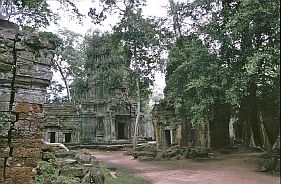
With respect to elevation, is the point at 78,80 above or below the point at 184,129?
above

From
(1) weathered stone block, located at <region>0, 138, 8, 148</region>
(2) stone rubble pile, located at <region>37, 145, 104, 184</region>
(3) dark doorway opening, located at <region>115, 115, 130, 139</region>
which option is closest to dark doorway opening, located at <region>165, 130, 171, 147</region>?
(3) dark doorway opening, located at <region>115, 115, 130, 139</region>

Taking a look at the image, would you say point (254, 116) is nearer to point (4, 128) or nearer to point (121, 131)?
point (4, 128)

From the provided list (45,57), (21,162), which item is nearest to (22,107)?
(21,162)

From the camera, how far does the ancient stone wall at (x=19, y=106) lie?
4.11 m

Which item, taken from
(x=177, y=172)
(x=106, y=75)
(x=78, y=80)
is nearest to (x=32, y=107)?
(x=177, y=172)

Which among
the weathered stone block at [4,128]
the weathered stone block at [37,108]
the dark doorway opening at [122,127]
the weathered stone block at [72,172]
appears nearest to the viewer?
the weathered stone block at [4,128]

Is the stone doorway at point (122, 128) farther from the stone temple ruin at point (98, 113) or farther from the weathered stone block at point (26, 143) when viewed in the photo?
the weathered stone block at point (26, 143)

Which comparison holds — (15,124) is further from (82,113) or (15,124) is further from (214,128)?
(82,113)

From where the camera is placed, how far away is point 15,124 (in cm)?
419

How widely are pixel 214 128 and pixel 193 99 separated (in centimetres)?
719

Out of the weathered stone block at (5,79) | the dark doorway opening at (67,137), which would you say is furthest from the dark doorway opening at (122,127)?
the weathered stone block at (5,79)

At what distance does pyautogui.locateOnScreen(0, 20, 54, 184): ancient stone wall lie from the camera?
4.11 metres

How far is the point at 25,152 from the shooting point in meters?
4.21

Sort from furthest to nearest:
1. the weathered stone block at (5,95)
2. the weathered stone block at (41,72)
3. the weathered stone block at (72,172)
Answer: the weathered stone block at (72,172) → the weathered stone block at (41,72) → the weathered stone block at (5,95)
